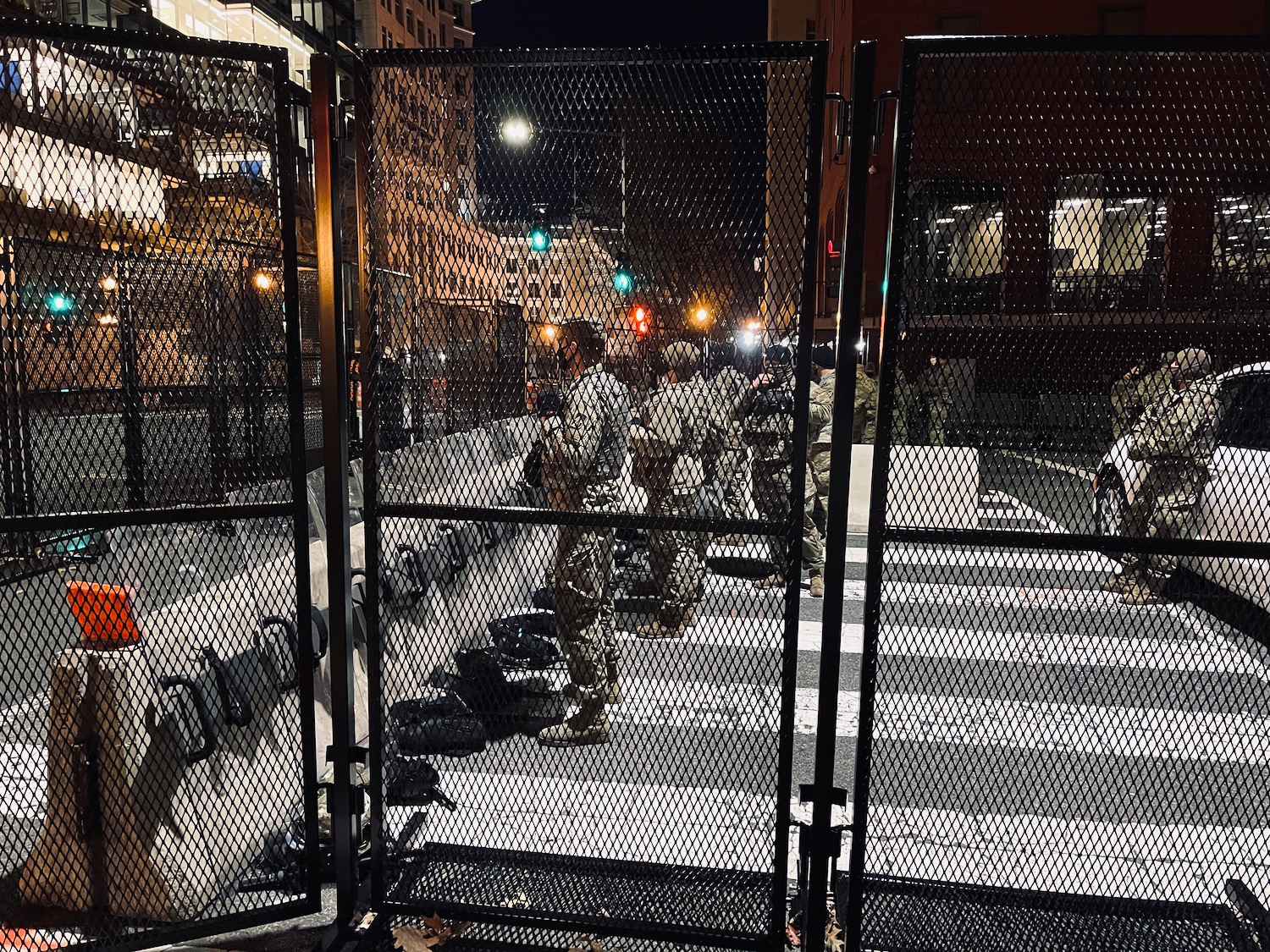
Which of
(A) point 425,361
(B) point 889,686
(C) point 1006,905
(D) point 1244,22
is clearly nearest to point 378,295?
(A) point 425,361

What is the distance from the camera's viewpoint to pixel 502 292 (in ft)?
8.51

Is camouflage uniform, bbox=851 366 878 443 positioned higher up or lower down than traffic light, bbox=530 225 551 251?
lower down

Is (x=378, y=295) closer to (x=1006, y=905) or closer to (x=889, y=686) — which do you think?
(x=1006, y=905)

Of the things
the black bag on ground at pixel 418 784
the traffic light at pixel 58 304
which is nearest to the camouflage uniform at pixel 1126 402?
the black bag on ground at pixel 418 784

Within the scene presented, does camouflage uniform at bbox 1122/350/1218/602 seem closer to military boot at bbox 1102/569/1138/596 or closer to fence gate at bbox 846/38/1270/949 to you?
fence gate at bbox 846/38/1270/949

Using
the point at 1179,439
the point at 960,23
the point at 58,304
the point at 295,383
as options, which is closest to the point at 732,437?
the point at 1179,439

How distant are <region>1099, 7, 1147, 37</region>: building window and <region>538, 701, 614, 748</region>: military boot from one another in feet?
84.4

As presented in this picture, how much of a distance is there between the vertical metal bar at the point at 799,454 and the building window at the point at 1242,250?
104 centimetres

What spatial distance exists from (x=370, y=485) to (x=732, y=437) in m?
3.98

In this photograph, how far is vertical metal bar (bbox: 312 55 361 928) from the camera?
2.62 metres

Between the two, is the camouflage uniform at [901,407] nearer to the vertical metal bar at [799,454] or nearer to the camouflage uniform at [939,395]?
the camouflage uniform at [939,395]

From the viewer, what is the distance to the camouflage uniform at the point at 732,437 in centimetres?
269

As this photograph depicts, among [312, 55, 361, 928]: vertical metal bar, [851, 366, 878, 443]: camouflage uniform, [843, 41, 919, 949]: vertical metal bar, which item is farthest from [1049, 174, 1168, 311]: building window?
[851, 366, 878, 443]: camouflage uniform

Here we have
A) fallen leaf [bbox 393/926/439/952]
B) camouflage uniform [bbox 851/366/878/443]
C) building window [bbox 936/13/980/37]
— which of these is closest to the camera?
fallen leaf [bbox 393/926/439/952]
